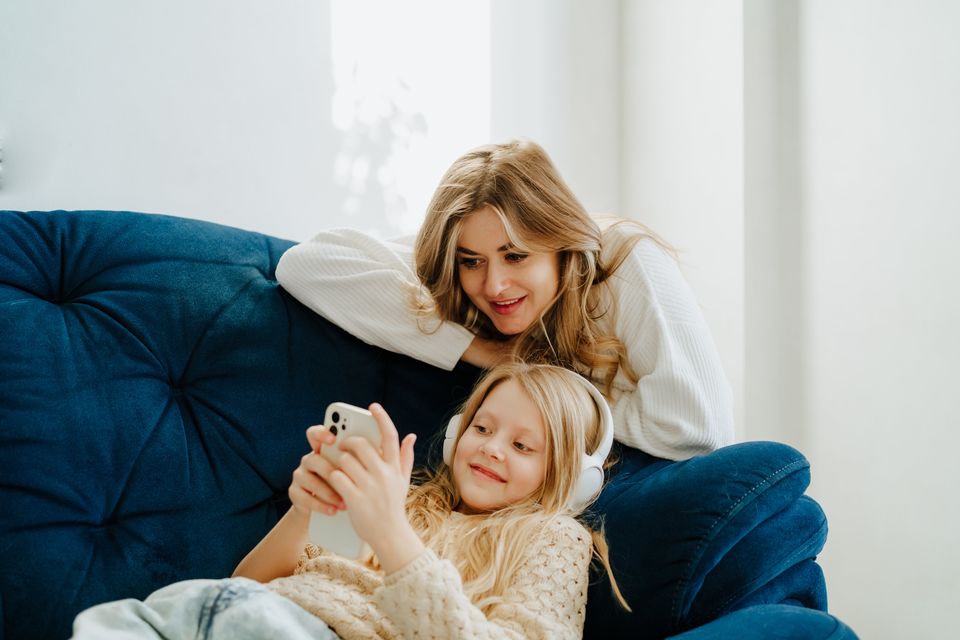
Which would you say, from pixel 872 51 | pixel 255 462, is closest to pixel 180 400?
pixel 255 462

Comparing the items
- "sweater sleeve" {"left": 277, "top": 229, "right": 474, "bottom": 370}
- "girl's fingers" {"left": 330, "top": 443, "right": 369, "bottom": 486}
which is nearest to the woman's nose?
"sweater sleeve" {"left": 277, "top": 229, "right": 474, "bottom": 370}

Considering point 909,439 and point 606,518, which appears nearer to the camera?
point 606,518

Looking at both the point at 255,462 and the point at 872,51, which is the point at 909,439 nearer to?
the point at 872,51

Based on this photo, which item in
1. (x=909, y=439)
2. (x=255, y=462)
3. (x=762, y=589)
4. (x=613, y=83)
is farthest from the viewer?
(x=613, y=83)

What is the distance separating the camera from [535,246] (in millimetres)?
1378

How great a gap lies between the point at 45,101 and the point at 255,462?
791 millimetres

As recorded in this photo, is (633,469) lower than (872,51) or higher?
lower

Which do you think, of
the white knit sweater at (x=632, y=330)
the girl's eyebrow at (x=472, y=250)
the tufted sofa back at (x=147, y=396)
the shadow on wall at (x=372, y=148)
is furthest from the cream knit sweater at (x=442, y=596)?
the shadow on wall at (x=372, y=148)

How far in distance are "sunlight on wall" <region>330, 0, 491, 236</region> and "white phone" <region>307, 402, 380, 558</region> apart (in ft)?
3.39

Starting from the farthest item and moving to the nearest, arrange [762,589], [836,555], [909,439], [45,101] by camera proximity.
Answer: [836,555], [909,439], [45,101], [762,589]

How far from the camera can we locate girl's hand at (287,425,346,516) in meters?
0.92

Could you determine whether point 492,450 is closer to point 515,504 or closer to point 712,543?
point 515,504

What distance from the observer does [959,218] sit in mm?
1569

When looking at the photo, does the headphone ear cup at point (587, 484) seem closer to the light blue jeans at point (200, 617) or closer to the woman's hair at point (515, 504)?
the woman's hair at point (515, 504)
